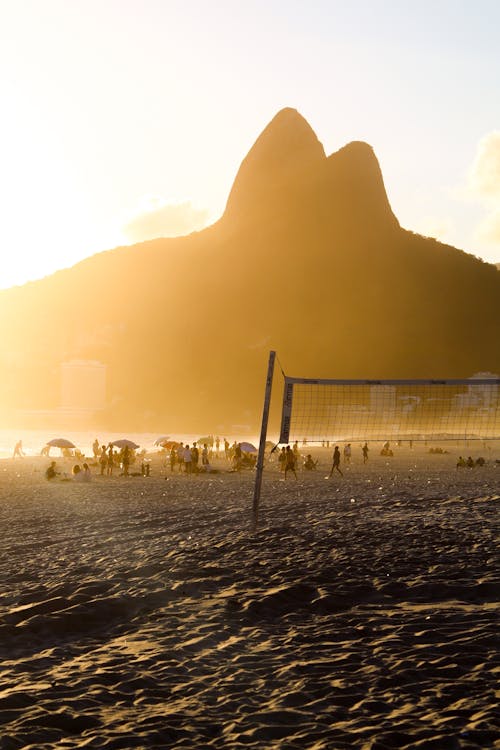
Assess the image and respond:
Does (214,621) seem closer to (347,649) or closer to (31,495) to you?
(347,649)

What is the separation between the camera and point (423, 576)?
901 cm

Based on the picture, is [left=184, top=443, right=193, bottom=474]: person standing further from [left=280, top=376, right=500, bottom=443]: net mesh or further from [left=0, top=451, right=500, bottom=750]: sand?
[left=280, top=376, right=500, bottom=443]: net mesh

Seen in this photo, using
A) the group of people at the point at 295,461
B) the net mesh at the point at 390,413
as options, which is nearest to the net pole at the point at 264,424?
the group of people at the point at 295,461

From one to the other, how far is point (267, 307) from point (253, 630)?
121 meters

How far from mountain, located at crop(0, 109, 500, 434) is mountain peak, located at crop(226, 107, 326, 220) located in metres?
0.31

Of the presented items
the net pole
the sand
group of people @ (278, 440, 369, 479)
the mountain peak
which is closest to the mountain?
the mountain peak

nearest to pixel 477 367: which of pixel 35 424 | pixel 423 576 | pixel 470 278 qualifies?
pixel 470 278

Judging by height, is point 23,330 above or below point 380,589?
above

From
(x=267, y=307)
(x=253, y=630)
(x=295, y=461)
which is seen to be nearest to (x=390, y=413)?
(x=267, y=307)

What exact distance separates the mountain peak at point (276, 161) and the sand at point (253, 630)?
13381 centimetres

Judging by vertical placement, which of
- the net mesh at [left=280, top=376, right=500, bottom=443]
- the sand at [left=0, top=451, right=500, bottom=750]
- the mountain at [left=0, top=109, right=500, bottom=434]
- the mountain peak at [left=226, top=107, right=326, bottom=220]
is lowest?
the sand at [left=0, top=451, right=500, bottom=750]

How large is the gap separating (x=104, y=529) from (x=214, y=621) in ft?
21.1

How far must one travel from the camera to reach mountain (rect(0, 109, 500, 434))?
400ft

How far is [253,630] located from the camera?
7367mm
